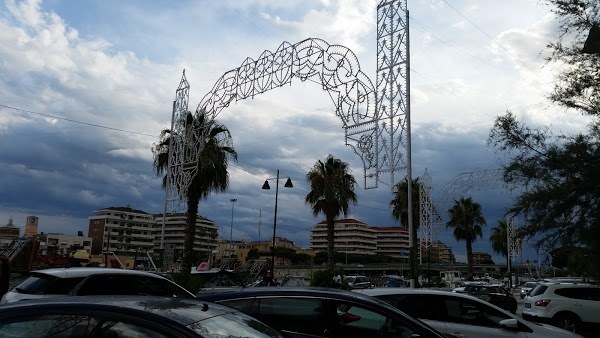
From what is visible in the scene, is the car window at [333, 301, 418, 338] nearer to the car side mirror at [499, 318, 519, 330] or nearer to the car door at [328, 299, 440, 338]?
the car door at [328, 299, 440, 338]

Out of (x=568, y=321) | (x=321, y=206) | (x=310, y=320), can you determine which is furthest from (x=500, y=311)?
(x=321, y=206)

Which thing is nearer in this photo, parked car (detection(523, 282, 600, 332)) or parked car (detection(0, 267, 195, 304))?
parked car (detection(0, 267, 195, 304))

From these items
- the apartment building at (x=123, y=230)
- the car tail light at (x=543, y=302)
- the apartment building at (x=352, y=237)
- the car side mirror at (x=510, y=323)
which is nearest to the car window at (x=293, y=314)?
the car side mirror at (x=510, y=323)

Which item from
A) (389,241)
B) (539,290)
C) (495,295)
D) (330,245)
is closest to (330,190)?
(330,245)

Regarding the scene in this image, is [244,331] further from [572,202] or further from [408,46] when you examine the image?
[408,46]

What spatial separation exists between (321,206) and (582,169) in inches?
877

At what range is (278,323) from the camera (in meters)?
5.88

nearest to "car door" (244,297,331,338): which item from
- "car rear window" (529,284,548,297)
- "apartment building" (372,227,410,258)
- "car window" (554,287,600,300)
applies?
"car window" (554,287,600,300)

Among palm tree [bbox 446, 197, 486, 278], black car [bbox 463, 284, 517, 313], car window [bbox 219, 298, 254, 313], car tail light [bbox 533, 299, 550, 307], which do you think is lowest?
black car [bbox 463, 284, 517, 313]

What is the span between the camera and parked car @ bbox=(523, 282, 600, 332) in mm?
14945

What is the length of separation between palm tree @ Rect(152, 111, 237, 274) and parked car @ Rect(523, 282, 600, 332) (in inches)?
672

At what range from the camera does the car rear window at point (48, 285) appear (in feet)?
26.7

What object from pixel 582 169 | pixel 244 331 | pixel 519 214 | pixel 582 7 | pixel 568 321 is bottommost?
pixel 568 321

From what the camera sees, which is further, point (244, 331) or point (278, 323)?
point (278, 323)
